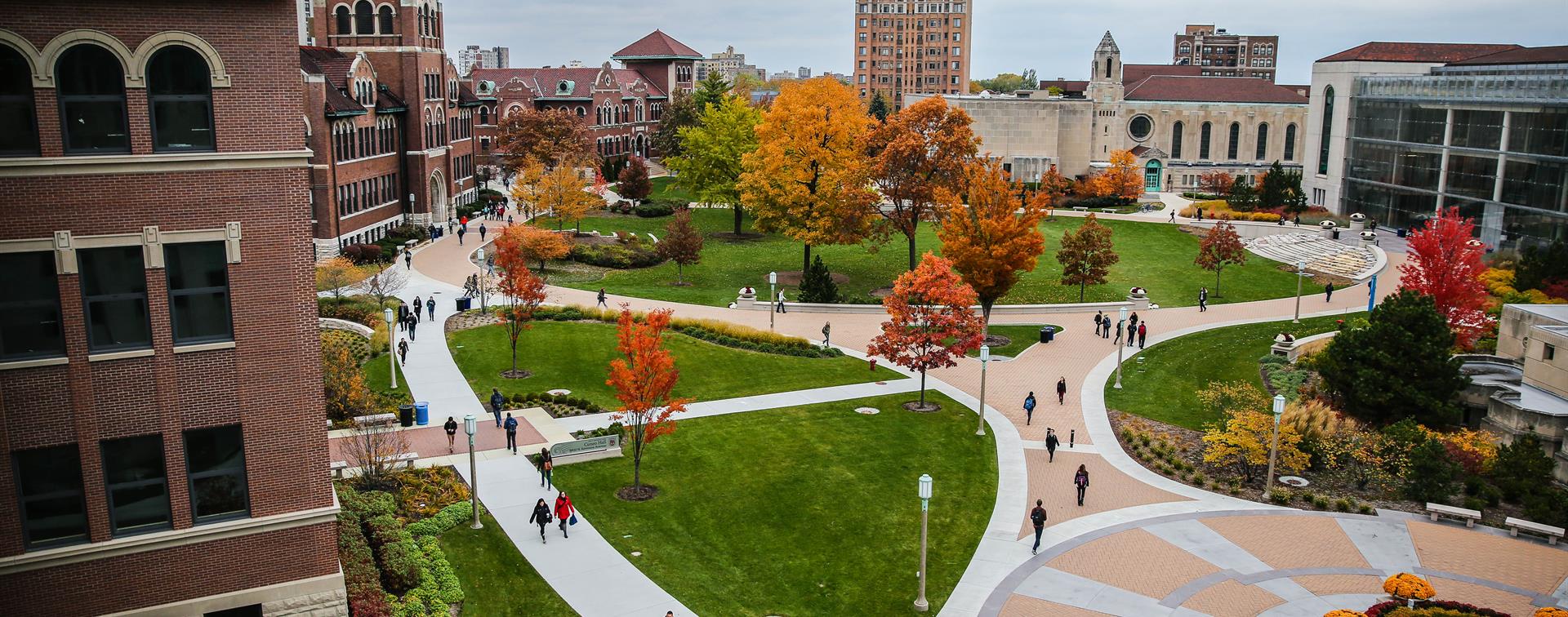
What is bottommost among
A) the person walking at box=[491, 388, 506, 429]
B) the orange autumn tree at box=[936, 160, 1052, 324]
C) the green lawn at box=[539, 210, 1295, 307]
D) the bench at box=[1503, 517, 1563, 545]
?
the bench at box=[1503, 517, 1563, 545]

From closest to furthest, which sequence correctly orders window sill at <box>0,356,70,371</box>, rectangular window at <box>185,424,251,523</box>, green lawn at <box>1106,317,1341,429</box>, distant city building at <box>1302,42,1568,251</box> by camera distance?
1. window sill at <box>0,356,70,371</box>
2. rectangular window at <box>185,424,251,523</box>
3. green lawn at <box>1106,317,1341,429</box>
4. distant city building at <box>1302,42,1568,251</box>

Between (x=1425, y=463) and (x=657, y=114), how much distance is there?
98630 mm

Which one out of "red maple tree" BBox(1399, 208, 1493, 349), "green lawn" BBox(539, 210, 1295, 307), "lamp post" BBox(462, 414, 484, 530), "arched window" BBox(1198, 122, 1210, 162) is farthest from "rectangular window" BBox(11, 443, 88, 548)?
"arched window" BBox(1198, 122, 1210, 162)

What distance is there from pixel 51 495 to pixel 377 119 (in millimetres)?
51828

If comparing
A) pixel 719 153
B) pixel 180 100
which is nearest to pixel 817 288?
pixel 719 153

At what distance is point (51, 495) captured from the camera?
15875 mm

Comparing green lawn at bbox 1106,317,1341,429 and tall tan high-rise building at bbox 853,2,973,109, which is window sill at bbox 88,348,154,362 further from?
tall tan high-rise building at bbox 853,2,973,109

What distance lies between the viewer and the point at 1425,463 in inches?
1112

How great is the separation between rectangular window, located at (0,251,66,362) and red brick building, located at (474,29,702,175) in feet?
266

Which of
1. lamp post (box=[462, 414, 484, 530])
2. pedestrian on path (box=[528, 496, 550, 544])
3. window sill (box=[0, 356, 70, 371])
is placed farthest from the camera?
lamp post (box=[462, 414, 484, 530])

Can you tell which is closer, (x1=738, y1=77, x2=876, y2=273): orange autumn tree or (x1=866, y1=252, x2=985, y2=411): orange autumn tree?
(x1=866, y1=252, x2=985, y2=411): orange autumn tree

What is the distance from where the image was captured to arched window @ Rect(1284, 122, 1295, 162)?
109750 millimetres

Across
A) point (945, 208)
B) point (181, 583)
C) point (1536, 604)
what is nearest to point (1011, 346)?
point (945, 208)

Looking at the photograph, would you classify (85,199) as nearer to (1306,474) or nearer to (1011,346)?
(1306,474)
